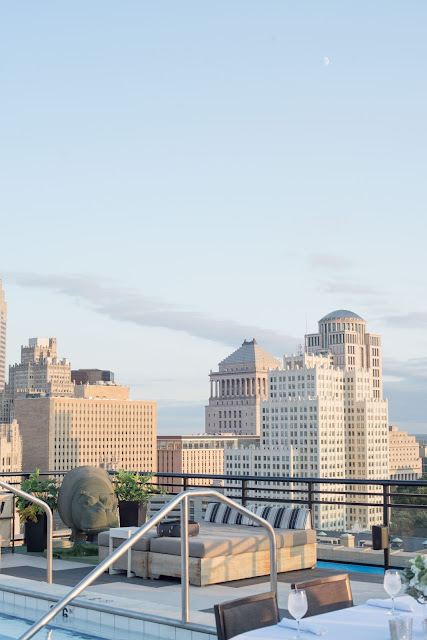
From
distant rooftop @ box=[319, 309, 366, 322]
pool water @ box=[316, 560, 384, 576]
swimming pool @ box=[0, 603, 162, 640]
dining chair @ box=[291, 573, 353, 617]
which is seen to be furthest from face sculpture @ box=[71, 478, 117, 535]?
distant rooftop @ box=[319, 309, 366, 322]

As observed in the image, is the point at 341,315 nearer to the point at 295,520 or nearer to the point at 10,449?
the point at 10,449

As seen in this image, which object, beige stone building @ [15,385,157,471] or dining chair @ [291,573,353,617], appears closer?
dining chair @ [291,573,353,617]

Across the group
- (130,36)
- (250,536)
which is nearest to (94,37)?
(130,36)

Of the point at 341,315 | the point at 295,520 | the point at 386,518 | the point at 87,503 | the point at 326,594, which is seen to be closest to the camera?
the point at 326,594

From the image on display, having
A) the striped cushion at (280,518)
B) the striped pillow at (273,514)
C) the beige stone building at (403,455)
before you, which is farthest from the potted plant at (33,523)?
the beige stone building at (403,455)

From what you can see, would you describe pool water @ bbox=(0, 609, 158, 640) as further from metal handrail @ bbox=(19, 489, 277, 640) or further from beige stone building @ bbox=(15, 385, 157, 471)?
beige stone building @ bbox=(15, 385, 157, 471)

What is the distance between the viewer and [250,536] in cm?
820

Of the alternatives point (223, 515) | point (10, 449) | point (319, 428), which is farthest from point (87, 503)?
point (10, 449)

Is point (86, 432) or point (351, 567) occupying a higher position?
point (86, 432)

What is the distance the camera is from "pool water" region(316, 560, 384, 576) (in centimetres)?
877

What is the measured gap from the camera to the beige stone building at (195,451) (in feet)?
566

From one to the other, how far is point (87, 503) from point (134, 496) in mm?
648

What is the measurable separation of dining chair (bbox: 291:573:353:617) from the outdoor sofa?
11.0 ft

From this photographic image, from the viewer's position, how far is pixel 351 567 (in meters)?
9.02
